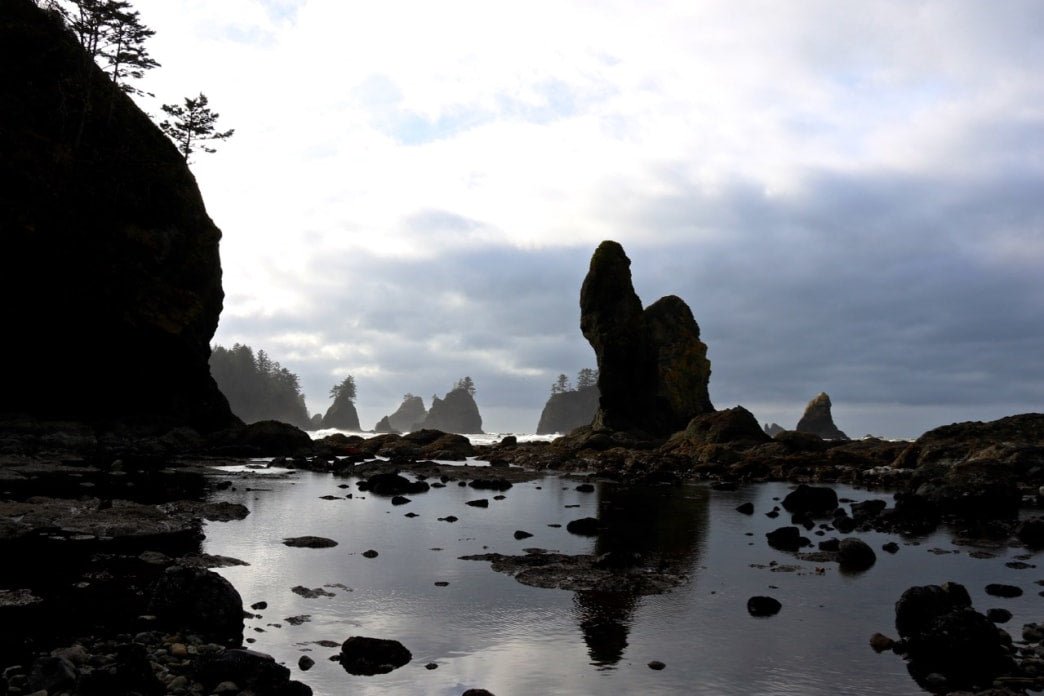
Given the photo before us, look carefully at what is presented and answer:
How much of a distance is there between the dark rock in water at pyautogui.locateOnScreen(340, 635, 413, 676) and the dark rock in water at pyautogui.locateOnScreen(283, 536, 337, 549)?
10.8 m

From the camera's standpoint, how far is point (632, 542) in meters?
24.8

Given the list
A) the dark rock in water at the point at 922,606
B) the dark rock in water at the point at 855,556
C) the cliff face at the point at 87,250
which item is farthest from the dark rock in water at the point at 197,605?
the cliff face at the point at 87,250

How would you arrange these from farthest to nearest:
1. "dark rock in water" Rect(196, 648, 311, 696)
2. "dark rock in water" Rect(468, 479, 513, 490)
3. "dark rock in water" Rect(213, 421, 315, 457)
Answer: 1. "dark rock in water" Rect(213, 421, 315, 457)
2. "dark rock in water" Rect(468, 479, 513, 490)
3. "dark rock in water" Rect(196, 648, 311, 696)

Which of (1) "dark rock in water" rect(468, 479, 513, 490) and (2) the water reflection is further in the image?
(1) "dark rock in water" rect(468, 479, 513, 490)

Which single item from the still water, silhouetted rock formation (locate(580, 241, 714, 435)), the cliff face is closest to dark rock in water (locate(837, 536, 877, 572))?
the still water

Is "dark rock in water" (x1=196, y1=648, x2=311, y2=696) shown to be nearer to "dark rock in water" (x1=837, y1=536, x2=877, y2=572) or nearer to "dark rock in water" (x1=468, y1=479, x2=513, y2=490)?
"dark rock in water" (x1=837, y1=536, x2=877, y2=572)

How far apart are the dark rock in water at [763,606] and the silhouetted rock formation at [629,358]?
67.6 metres

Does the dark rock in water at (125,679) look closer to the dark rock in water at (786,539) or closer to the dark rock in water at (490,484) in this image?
the dark rock in water at (786,539)

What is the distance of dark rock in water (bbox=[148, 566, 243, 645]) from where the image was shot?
1273 cm

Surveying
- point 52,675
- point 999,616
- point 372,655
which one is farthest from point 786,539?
point 52,675

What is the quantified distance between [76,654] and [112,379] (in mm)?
55156

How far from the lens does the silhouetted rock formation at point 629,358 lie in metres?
88.0

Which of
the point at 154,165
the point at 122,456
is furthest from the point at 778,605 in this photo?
the point at 154,165

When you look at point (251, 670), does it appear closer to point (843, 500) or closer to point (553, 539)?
point (553, 539)
